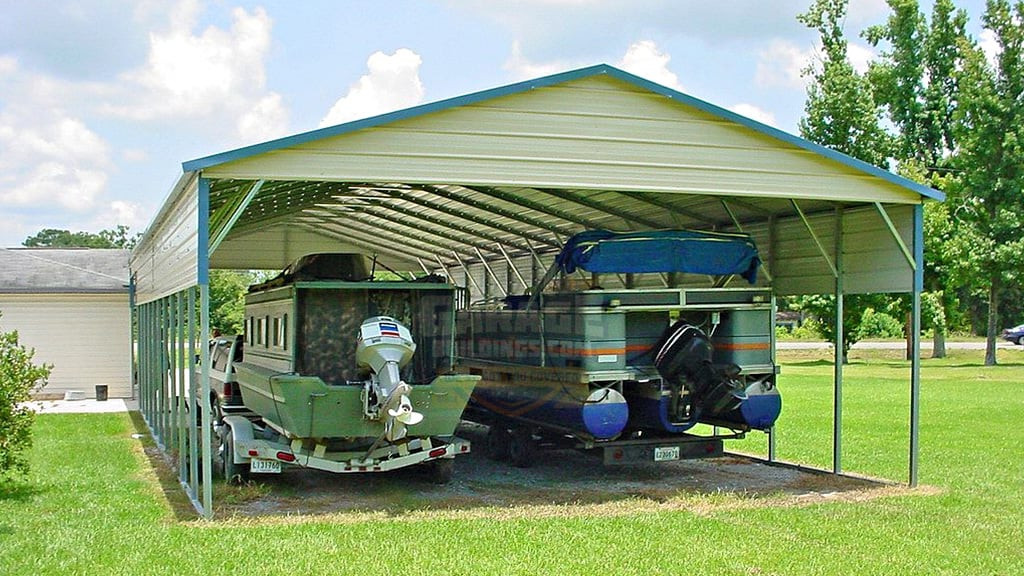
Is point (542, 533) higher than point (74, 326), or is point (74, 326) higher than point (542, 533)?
point (74, 326)

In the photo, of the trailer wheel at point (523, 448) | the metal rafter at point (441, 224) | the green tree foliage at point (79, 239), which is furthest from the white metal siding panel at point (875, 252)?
the green tree foliage at point (79, 239)

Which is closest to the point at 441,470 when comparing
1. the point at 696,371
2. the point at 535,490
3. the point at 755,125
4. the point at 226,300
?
the point at 535,490

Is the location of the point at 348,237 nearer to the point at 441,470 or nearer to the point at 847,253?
the point at 441,470

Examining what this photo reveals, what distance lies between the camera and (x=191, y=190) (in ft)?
35.2

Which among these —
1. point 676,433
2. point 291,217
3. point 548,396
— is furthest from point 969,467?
point 291,217

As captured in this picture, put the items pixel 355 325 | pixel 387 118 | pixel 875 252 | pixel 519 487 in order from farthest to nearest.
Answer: pixel 875 252 < pixel 519 487 < pixel 355 325 < pixel 387 118

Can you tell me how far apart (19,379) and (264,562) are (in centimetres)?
460

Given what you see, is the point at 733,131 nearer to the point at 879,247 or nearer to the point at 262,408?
the point at 879,247

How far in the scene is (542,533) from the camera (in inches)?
379

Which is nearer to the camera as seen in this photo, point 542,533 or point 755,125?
point 542,533

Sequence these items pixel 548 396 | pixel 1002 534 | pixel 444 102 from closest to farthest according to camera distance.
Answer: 1. pixel 1002 534
2. pixel 444 102
3. pixel 548 396

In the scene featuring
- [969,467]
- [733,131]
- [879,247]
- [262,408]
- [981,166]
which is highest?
[981,166]

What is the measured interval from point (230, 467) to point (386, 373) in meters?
2.72

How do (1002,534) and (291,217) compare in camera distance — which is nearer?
(1002,534)
